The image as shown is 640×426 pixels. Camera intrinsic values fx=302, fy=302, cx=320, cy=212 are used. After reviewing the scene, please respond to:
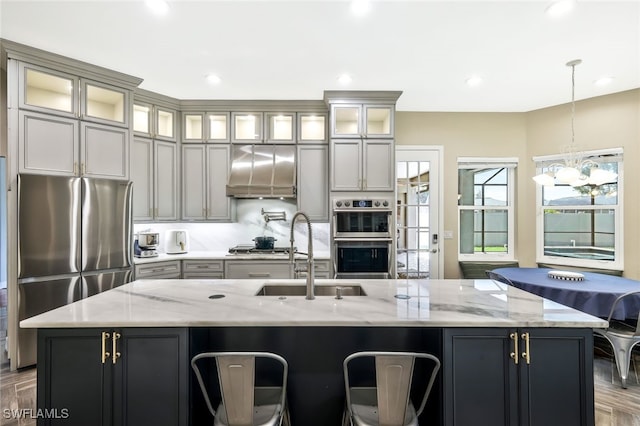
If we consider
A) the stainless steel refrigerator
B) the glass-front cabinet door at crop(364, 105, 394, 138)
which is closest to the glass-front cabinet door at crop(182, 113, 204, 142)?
the stainless steel refrigerator

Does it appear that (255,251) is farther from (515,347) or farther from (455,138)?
(455,138)

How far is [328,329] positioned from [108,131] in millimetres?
3066

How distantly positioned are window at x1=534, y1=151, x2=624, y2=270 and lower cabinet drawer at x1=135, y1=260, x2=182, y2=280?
4.83 meters

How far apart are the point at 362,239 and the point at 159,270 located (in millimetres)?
2446

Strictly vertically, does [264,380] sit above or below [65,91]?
below

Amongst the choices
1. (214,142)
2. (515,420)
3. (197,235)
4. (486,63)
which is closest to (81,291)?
(197,235)

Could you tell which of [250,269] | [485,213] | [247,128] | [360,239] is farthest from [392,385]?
[485,213]

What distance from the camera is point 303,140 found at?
4004mm

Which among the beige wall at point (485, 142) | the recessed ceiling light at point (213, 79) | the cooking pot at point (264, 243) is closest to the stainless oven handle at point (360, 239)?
the cooking pot at point (264, 243)

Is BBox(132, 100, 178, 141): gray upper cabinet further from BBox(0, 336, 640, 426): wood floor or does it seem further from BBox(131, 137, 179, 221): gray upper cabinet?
BBox(0, 336, 640, 426): wood floor

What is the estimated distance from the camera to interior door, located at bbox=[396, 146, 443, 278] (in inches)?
167

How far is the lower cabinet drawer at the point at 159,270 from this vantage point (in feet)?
11.3

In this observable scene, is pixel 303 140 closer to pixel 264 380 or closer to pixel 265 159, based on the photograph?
pixel 265 159

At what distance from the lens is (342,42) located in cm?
262
